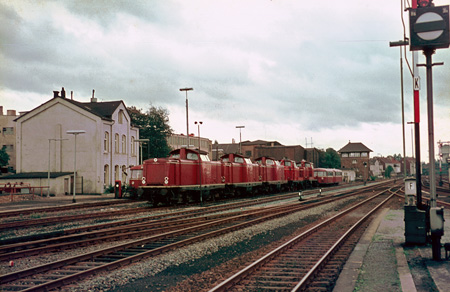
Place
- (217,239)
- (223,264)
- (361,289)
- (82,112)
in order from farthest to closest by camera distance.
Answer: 1. (82,112)
2. (217,239)
3. (223,264)
4. (361,289)

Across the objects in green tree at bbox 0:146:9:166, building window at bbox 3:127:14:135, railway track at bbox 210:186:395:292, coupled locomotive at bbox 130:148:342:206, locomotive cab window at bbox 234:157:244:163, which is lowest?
railway track at bbox 210:186:395:292

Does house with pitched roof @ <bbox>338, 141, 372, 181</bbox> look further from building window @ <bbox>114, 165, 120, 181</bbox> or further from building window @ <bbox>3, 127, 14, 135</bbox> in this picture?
building window @ <bbox>114, 165, 120, 181</bbox>

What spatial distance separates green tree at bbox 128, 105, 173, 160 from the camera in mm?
65500

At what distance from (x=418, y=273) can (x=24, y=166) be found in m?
40.1

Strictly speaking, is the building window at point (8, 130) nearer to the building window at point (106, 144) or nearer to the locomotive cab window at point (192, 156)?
the building window at point (106, 144)

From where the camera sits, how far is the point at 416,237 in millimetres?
9922

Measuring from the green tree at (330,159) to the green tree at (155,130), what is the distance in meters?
58.6

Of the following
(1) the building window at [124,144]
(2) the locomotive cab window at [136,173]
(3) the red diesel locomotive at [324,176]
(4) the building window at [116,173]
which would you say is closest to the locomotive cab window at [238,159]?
(2) the locomotive cab window at [136,173]

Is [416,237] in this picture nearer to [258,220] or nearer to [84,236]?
[258,220]

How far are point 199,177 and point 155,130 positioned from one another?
4183 centimetres

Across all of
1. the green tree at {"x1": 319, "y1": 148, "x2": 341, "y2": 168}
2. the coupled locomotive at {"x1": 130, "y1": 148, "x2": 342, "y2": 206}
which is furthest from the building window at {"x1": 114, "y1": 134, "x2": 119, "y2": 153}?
the green tree at {"x1": 319, "y1": 148, "x2": 341, "y2": 168}

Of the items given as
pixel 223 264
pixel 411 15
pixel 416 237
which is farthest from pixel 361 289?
pixel 411 15

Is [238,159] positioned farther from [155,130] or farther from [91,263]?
[155,130]

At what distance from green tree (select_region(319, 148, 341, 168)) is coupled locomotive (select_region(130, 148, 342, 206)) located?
239ft
